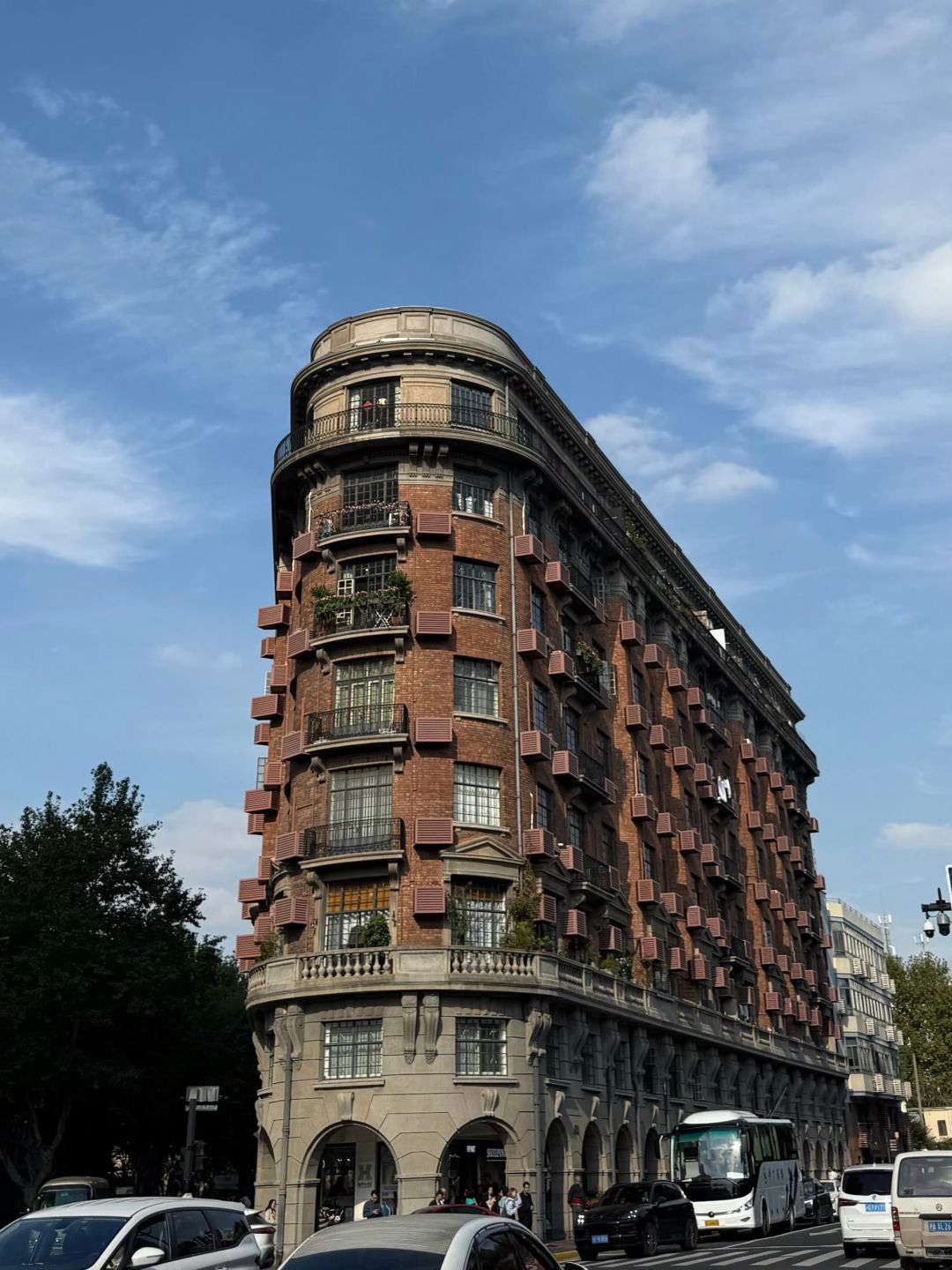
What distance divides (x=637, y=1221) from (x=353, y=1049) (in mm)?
9990

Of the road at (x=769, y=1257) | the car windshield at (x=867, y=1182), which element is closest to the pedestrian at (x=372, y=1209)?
the road at (x=769, y=1257)

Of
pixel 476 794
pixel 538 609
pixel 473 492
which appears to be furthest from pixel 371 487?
pixel 476 794

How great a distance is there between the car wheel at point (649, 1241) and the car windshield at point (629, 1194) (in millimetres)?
685

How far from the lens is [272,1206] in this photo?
37.3m

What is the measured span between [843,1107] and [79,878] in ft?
185

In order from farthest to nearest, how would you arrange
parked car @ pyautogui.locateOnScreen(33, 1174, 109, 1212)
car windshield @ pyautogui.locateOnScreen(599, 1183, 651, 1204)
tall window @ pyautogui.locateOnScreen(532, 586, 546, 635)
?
tall window @ pyautogui.locateOnScreen(532, 586, 546, 635) < parked car @ pyautogui.locateOnScreen(33, 1174, 109, 1212) < car windshield @ pyautogui.locateOnScreen(599, 1183, 651, 1204)

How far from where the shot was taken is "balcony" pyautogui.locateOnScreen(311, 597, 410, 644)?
138ft

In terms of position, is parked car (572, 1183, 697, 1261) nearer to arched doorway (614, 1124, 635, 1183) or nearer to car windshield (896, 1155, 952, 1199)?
arched doorway (614, 1124, 635, 1183)

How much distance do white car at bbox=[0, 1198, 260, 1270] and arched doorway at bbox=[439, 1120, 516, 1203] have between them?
25.9 metres

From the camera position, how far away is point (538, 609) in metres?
47.2

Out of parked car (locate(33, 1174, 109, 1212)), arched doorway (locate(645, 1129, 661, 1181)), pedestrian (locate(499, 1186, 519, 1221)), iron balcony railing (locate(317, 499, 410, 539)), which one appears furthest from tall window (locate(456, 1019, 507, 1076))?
iron balcony railing (locate(317, 499, 410, 539))

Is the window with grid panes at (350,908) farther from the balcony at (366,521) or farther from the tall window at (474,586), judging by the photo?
the balcony at (366,521)

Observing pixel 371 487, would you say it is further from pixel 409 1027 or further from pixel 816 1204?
pixel 816 1204

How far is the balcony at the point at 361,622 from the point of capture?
138 ft
